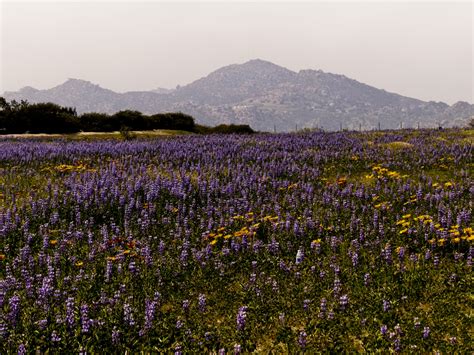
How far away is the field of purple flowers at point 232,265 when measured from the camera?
255 inches

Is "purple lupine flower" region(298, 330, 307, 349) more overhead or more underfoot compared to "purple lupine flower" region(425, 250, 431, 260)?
more underfoot

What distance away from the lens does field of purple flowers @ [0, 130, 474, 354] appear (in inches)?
255

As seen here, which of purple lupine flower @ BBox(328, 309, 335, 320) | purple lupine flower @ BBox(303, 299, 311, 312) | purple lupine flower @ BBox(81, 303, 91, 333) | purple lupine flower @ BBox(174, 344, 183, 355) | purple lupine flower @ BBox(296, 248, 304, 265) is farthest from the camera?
purple lupine flower @ BBox(296, 248, 304, 265)

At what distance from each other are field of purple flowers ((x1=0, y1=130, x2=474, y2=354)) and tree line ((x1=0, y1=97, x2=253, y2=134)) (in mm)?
27495

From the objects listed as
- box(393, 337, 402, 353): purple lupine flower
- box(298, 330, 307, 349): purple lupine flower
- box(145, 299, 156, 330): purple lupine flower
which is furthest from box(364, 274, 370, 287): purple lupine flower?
box(145, 299, 156, 330): purple lupine flower

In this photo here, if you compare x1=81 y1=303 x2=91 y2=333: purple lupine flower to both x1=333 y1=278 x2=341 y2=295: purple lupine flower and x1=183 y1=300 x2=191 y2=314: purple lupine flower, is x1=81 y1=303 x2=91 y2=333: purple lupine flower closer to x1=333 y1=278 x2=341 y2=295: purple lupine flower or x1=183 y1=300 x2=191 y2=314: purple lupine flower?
x1=183 y1=300 x2=191 y2=314: purple lupine flower

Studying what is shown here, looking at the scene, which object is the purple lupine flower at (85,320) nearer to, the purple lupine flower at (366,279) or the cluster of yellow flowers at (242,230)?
the cluster of yellow flowers at (242,230)

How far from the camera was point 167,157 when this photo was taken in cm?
1983

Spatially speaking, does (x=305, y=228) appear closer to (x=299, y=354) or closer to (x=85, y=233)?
(x=299, y=354)

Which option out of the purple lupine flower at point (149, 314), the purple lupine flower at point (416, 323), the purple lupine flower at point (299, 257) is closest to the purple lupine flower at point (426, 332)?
the purple lupine flower at point (416, 323)

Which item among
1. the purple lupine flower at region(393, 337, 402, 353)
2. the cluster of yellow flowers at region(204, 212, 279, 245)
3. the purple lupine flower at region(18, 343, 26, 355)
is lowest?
the purple lupine flower at region(393, 337, 402, 353)

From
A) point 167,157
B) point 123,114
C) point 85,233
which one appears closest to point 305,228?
point 85,233

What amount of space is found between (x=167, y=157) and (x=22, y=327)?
13.7 metres

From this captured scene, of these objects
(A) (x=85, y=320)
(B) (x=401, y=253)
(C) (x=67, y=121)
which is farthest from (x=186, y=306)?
(C) (x=67, y=121)
